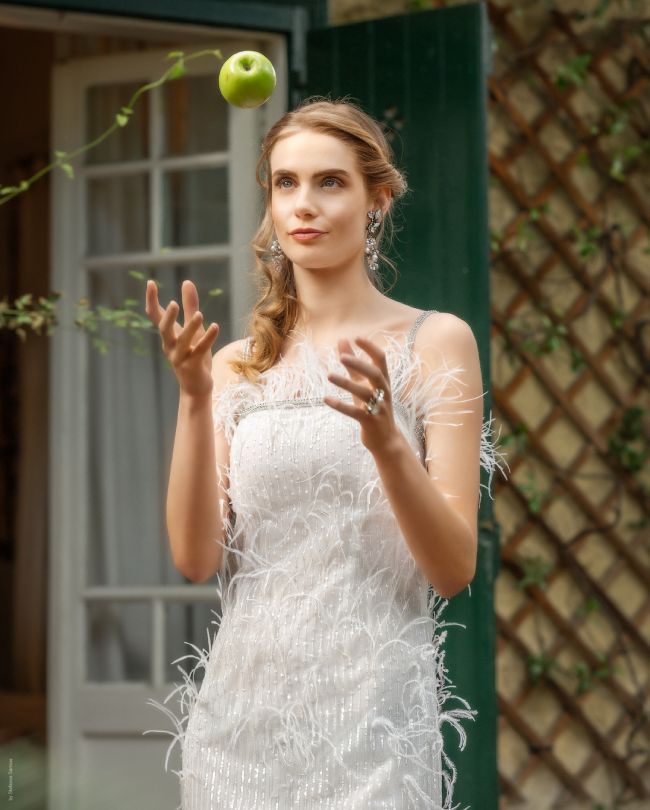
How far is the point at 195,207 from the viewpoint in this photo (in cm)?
290

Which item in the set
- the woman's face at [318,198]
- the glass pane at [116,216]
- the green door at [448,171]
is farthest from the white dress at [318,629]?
the glass pane at [116,216]

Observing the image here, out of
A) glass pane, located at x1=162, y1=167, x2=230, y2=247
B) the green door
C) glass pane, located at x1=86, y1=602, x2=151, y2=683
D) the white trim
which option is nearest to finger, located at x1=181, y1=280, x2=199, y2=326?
the green door

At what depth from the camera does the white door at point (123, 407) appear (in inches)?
112

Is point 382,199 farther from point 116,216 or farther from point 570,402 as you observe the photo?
point 570,402

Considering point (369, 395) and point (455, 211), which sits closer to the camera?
point (369, 395)

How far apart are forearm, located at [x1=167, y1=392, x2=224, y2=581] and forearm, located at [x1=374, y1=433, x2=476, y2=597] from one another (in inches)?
8.8

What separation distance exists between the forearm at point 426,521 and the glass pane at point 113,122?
2.03 meters

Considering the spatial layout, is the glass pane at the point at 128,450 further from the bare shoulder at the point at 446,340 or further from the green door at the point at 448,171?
the bare shoulder at the point at 446,340

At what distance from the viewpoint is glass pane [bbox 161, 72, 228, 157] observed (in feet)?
9.42

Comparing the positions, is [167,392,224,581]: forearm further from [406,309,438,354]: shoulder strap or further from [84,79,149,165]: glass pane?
[84,79,149,165]: glass pane

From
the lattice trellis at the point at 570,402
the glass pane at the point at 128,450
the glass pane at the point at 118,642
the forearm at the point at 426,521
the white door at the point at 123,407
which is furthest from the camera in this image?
the lattice trellis at the point at 570,402

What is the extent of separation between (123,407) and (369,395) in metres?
2.11

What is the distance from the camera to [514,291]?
135 inches

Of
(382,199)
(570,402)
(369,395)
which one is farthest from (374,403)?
(570,402)
